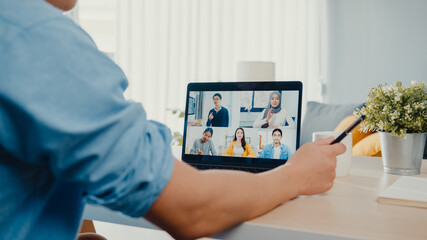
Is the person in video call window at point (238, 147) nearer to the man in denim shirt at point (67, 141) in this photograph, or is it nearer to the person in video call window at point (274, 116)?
the person in video call window at point (274, 116)

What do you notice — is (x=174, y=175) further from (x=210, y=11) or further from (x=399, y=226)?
(x=210, y=11)

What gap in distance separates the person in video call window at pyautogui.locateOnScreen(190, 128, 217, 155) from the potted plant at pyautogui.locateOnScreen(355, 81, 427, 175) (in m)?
0.40

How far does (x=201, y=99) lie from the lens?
1157 mm

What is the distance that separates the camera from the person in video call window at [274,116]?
104cm

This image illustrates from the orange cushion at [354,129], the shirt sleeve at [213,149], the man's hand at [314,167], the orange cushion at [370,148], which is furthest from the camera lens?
the orange cushion at [354,129]

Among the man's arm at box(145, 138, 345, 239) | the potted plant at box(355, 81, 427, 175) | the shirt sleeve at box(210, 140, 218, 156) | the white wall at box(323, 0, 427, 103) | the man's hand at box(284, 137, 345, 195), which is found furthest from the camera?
the white wall at box(323, 0, 427, 103)

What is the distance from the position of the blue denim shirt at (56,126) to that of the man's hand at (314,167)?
32cm

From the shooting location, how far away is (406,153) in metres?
0.99

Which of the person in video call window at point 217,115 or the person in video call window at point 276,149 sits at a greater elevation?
the person in video call window at point 217,115

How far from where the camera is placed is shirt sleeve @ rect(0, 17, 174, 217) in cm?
39

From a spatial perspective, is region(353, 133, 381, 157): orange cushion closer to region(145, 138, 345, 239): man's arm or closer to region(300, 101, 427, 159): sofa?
region(300, 101, 427, 159): sofa

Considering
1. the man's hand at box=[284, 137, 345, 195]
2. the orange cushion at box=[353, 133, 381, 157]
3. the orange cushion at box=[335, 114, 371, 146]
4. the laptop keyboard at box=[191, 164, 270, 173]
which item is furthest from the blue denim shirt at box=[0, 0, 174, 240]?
the orange cushion at box=[335, 114, 371, 146]

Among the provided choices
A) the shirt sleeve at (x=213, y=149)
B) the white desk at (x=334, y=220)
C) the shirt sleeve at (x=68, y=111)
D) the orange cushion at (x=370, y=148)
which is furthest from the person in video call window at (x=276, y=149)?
the orange cushion at (x=370, y=148)

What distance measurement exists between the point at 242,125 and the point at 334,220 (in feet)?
1.64
